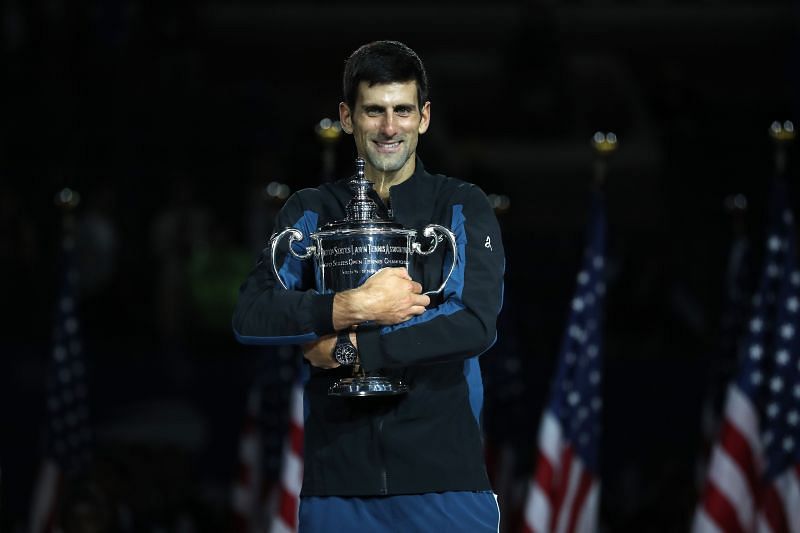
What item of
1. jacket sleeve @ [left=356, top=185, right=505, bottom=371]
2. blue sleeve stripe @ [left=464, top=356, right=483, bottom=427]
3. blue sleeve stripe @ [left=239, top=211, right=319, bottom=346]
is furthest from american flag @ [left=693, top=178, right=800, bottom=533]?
blue sleeve stripe @ [left=239, top=211, right=319, bottom=346]

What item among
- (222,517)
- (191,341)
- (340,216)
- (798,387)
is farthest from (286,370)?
(340,216)

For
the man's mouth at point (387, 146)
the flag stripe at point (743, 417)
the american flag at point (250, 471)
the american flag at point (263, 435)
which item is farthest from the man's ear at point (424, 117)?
the american flag at point (250, 471)

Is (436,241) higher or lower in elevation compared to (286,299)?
higher

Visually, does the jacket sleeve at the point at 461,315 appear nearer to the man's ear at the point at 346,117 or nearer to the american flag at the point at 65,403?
the man's ear at the point at 346,117

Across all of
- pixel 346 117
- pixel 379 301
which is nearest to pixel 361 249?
pixel 379 301

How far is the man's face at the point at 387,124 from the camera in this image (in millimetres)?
4234

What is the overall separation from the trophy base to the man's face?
1.87ft

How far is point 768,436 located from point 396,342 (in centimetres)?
443

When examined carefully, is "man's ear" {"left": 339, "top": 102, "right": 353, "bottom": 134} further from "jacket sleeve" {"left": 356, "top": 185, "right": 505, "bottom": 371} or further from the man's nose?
"jacket sleeve" {"left": 356, "top": 185, "right": 505, "bottom": 371}

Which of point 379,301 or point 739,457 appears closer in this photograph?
point 379,301

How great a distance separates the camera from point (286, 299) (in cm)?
414

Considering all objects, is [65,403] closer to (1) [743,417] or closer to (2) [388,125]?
(1) [743,417]

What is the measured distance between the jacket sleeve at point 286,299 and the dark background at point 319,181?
12.3ft

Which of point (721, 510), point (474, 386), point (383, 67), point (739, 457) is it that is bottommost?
point (721, 510)
